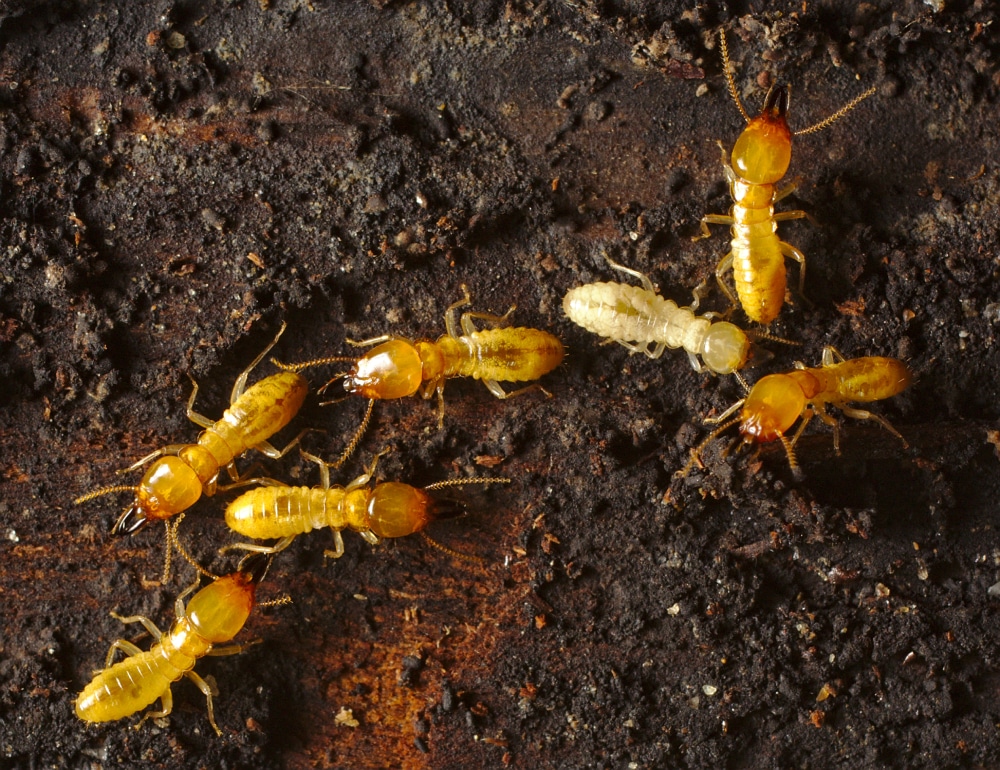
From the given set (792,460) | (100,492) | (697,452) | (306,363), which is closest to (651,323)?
(697,452)

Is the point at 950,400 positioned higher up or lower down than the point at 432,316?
lower down

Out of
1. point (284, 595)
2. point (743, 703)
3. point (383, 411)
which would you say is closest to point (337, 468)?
point (383, 411)

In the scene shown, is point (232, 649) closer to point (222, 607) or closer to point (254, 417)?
point (222, 607)

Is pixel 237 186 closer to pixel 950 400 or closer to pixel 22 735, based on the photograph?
pixel 22 735

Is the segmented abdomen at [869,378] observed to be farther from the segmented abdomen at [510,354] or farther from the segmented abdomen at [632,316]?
the segmented abdomen at [510,354]

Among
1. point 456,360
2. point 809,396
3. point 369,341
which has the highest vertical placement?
point 369,341

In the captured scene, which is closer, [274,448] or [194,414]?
[194,414]

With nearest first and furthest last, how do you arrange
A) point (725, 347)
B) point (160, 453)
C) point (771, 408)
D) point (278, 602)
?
point (771, 408), point (725, 347), point (160, 453), point (278, 602)
